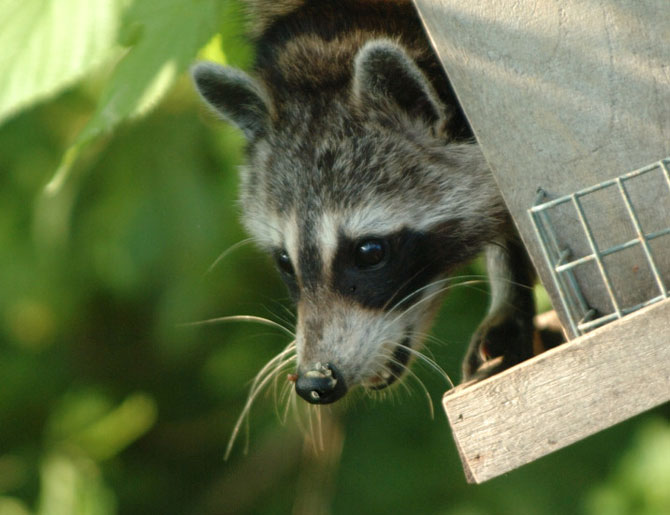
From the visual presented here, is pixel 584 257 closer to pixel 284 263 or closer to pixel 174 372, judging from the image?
pixel 284 263

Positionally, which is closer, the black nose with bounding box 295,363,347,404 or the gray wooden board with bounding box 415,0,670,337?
the gray wooden board with bounding box 415,0,670,337

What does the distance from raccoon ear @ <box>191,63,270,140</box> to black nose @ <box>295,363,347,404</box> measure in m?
1.07

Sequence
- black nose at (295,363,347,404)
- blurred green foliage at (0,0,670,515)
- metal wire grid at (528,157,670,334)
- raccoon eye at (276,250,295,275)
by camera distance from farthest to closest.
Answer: blurred green foliage at (0,0,670,515)
raccoon eye at (276,250,295,275)
black nose at (295,363,347,404)
metal wire grid at (528,157,670,334)

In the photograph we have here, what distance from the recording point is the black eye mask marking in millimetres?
3203

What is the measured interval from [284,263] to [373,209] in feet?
1.57

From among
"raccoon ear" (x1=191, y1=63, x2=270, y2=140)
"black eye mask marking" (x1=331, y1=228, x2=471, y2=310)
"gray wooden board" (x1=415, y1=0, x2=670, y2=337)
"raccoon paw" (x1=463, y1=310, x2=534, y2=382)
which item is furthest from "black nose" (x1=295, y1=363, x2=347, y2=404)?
"raccoon ear" (x1=191, y1=63, x2=270, y2=140)

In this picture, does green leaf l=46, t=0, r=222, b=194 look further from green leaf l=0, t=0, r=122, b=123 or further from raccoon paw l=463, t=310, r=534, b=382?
raccoon paw l=463, t=310, r=534, b=382

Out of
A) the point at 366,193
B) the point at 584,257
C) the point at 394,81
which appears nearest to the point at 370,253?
the point at 366,193

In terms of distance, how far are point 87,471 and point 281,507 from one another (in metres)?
1.15

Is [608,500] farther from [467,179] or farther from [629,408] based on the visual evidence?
[629,408]

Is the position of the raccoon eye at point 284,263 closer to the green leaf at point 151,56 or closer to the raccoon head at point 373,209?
the raccoon head at point 373,209

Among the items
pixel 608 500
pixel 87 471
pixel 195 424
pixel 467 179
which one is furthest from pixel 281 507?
pixel 467 179

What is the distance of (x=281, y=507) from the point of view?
573 centimetres

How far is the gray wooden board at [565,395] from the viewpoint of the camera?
224 cm
